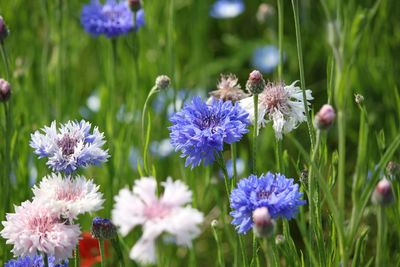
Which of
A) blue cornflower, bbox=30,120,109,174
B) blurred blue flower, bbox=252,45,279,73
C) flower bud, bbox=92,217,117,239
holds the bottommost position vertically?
flower bud, bbox=92,217,117,239

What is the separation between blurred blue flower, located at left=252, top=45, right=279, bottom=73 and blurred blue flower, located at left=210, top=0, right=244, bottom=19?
186 mm

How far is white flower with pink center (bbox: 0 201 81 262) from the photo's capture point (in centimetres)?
108

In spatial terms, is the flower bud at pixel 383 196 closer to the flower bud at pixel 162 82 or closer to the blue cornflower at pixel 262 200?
the blue cornflower at pixel 262 200

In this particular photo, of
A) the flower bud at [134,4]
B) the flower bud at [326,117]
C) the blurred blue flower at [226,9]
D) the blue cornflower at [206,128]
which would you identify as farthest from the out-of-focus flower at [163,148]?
the flower bud at [326,117]

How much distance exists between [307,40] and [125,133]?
36.0 inches

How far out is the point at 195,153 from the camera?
4.10ft

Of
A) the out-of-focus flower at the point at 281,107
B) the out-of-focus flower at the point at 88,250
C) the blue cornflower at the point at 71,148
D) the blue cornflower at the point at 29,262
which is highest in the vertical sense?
the out-of-focus flower at the point at 281,107

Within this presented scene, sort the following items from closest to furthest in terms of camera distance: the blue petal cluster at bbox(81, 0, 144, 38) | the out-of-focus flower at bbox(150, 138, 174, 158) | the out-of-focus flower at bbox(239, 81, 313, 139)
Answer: the out-of-focus flower at bbox(239, 81, 313, 139) → the blue petal cluster at bbox(81, 0, 144, 38) → the out-of-focus flower at bbox(150, 138, 174, 158)

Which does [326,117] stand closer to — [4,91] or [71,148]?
[71,148]

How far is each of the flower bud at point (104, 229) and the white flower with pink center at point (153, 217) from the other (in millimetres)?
252

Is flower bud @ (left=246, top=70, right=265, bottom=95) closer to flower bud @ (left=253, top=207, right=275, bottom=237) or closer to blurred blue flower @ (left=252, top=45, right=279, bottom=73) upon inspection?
flower bud @ (left=253, top=207, right=275, bottom=237)

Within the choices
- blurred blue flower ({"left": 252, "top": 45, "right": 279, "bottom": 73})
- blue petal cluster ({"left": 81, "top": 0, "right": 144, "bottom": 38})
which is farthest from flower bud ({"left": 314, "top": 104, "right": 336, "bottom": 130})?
blurred blue flower ({"left": 252, "top": 45, "right": 279, "bottom": 73})

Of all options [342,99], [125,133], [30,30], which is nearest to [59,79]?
[125,133]

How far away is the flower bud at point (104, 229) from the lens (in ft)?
3.83
